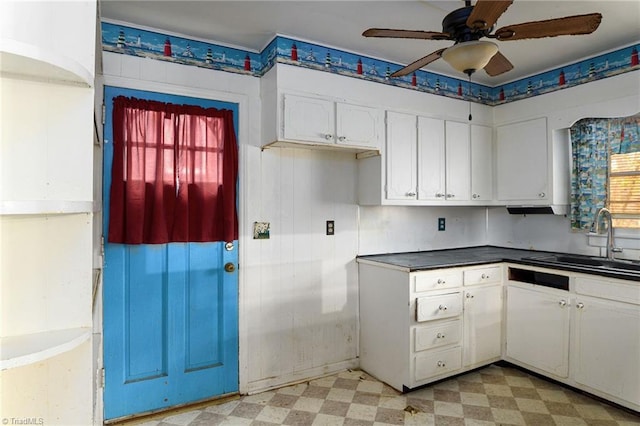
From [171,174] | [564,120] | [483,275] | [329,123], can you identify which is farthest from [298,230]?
[564,120]

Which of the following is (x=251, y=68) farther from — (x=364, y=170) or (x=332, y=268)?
(x=332, y=268)

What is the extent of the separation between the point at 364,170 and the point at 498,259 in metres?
1.30

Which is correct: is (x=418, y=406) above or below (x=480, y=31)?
below

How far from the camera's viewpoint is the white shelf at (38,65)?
0.77 metres

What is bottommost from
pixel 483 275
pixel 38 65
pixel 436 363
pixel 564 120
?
pixel 436 363

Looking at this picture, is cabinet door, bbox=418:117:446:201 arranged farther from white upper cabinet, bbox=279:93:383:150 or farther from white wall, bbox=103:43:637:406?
white upper cabinet, bbox=279:93:383:150

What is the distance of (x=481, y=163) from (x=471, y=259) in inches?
Answer: 38.3

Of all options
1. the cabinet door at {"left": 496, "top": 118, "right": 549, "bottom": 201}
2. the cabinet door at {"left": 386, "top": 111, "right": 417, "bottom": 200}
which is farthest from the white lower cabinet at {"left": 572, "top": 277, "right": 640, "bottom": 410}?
the cabinet door at {"left": 386, "top": 111, "right": 417, "bottom": 200}

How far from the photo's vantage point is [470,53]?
5.67 feet

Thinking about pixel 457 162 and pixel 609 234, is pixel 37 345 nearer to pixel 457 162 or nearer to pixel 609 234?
pixel 457 162

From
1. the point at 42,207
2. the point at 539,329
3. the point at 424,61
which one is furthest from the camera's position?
the point at 539,329

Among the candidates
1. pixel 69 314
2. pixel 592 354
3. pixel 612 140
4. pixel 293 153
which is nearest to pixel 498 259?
pixel 592 354

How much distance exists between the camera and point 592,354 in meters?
2.53

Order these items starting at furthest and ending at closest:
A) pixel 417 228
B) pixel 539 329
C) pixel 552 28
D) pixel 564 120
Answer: pixel 417 228 < pixel 564 120 < pixel 539 329 < pixel 552 28
